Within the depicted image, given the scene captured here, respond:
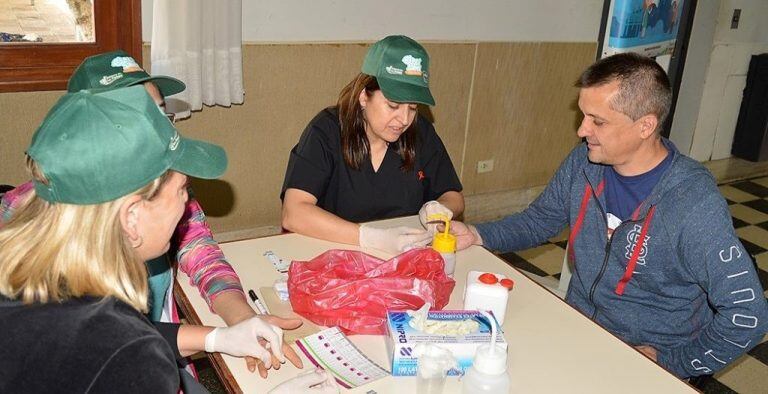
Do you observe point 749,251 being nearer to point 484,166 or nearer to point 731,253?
point 484,166

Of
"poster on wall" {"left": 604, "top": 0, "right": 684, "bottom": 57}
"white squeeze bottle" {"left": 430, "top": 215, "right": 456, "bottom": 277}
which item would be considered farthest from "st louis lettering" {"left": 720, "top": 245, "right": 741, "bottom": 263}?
"poster on wall" {"left": 604, "top": 0, "right": 684, "bottom": 57}

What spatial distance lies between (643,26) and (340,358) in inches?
90.8

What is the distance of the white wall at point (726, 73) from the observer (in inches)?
186

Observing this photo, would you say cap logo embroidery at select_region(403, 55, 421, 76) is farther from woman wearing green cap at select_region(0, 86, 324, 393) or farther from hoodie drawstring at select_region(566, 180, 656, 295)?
→ woman wearing green cap at select_region(0, 86, 324, 393)

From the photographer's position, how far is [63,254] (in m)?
1.00

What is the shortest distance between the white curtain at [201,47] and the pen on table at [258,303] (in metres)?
1.52

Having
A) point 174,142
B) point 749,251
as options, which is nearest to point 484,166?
point 749,251

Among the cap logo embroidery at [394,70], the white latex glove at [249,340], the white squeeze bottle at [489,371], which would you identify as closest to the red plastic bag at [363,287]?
the white latex glove at [249,340]

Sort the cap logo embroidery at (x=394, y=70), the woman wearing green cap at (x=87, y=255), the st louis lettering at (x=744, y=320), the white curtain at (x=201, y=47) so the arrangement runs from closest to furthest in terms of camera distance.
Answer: the woman wearing green cap at (x=87, y=255)
the st louis lettering at (x=744, y=320)
the cap logo embroidery at (x=394, y=70)
the white curtain at (x=201, y=47)

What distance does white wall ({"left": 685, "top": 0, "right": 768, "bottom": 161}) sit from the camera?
473 centimetres

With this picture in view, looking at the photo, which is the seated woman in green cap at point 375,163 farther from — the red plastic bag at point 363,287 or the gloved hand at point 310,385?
the gloved hand at point 310,385

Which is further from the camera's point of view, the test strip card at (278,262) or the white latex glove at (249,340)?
the test strip card at (278,262)

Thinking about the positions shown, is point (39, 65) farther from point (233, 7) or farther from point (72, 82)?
point (72, 82)

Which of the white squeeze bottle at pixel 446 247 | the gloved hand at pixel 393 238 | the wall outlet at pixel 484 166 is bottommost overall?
the wall outlet at pixel 484 166
